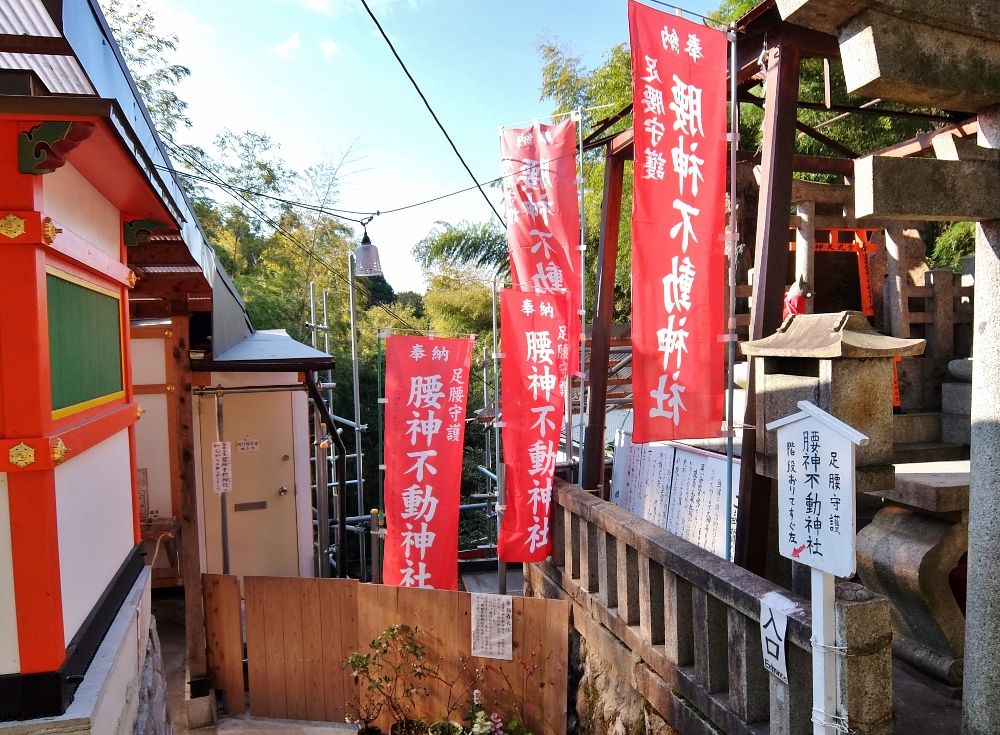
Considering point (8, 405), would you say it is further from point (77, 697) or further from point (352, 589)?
point (352, 589)

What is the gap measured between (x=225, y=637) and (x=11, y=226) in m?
5.31

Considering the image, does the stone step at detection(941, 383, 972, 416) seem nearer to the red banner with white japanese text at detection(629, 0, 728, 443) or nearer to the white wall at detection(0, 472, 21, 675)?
the red banner with white japanese text at detection(629, 0, 728, 443)

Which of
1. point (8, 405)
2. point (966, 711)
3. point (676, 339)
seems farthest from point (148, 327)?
point (966, 711)

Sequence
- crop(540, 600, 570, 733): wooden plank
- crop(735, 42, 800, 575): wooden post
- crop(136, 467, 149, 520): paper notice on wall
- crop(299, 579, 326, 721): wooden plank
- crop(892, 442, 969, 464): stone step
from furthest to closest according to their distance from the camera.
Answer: crop(136, 467, 149, 520): paper notice on wall, crop(299, 579, 326, 721): wooden plank, crop(540, 600, 570, 733): wooden plank, crop(892, 442, 969, 464): stone step, crop(735, 42, 800, 575): wooden post

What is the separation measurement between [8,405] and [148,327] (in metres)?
6.34

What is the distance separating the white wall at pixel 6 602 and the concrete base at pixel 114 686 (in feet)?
0.87

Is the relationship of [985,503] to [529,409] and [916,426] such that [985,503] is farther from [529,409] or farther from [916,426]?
[529,409]

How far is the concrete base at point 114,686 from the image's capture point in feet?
10.2

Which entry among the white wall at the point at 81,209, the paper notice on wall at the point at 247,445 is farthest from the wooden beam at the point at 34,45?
the paper notice on wall at the point at 247,445

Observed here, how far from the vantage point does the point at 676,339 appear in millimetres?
5664

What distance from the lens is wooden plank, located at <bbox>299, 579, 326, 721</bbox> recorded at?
22.7 feet

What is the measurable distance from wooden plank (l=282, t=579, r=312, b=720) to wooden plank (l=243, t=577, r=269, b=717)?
0.64 ft

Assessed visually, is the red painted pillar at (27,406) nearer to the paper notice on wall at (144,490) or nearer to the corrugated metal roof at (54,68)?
the corrugated metal roof at (54,68)

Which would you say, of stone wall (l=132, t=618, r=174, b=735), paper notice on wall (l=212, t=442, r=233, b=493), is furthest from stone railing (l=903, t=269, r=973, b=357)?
paper notice on wall (l=212, t=442, r=233, b=493)
